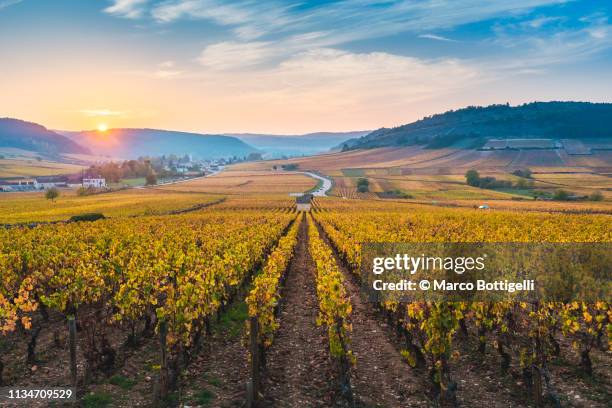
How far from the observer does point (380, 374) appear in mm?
11086

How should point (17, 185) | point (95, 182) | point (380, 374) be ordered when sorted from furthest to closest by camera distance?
point (95, 182) → point (17, 185) → point (380, 374)

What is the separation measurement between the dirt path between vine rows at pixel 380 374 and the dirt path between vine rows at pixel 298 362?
86 centimetres

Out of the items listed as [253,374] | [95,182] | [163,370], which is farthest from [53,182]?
[253,374]

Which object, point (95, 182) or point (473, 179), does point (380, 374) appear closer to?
point (473, 179)

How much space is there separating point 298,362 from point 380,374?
7.50ft

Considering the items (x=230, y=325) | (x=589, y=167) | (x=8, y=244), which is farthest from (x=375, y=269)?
(x=589, y=167)

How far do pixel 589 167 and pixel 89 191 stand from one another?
17346 cm

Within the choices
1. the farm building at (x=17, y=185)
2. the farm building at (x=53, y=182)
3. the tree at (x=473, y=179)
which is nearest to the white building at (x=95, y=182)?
the farm building at (x=53, y=182)

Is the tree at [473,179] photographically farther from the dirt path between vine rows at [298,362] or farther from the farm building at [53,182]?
the farm building at [53,182]

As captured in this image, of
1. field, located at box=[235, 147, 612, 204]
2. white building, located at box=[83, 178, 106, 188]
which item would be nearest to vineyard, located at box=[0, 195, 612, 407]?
field, located at box=[235, 147, 612, 204]

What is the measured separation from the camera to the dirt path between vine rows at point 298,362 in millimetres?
9758

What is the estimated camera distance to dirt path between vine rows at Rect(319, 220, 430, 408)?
9.70 meters

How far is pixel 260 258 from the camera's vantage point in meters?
25.1

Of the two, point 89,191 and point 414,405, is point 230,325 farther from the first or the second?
point 89,191
